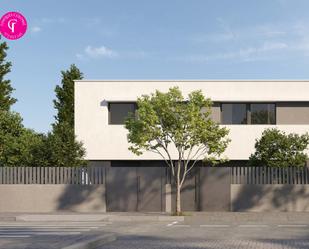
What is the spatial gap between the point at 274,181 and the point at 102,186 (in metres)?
7.56

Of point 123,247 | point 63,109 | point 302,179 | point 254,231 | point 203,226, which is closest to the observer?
point 123,247

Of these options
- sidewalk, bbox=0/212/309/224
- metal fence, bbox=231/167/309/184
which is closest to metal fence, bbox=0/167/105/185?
sidewalk, bbox=0/212/309/224

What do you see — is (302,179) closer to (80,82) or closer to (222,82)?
(222,82)

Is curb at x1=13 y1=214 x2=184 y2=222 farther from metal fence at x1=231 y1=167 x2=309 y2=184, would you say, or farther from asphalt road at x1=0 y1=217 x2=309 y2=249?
metal fence at x1=231 y1=167 x2=309 y2=184

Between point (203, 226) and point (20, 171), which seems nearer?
point (203, 226)

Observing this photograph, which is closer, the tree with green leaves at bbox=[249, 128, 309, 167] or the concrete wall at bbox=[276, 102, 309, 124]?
the tree with green leaves at bbox=[249, 128, 309, 167]

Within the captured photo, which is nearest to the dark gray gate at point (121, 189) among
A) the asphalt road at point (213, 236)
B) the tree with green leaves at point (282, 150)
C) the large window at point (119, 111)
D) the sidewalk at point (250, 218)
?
the sidewalk at point (250, 218)

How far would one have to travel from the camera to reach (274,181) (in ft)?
90.7

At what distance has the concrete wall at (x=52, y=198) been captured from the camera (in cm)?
2775

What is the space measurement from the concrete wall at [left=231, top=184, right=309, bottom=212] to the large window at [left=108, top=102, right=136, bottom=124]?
11400 millimetres

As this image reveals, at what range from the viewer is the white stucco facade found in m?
36.7

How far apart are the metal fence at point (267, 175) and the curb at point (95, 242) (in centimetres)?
1285

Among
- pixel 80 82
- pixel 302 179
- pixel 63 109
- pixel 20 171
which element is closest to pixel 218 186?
pixel 302 179

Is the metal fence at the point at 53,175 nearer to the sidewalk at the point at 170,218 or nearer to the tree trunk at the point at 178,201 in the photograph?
the sidewalk at the point at 170,218
